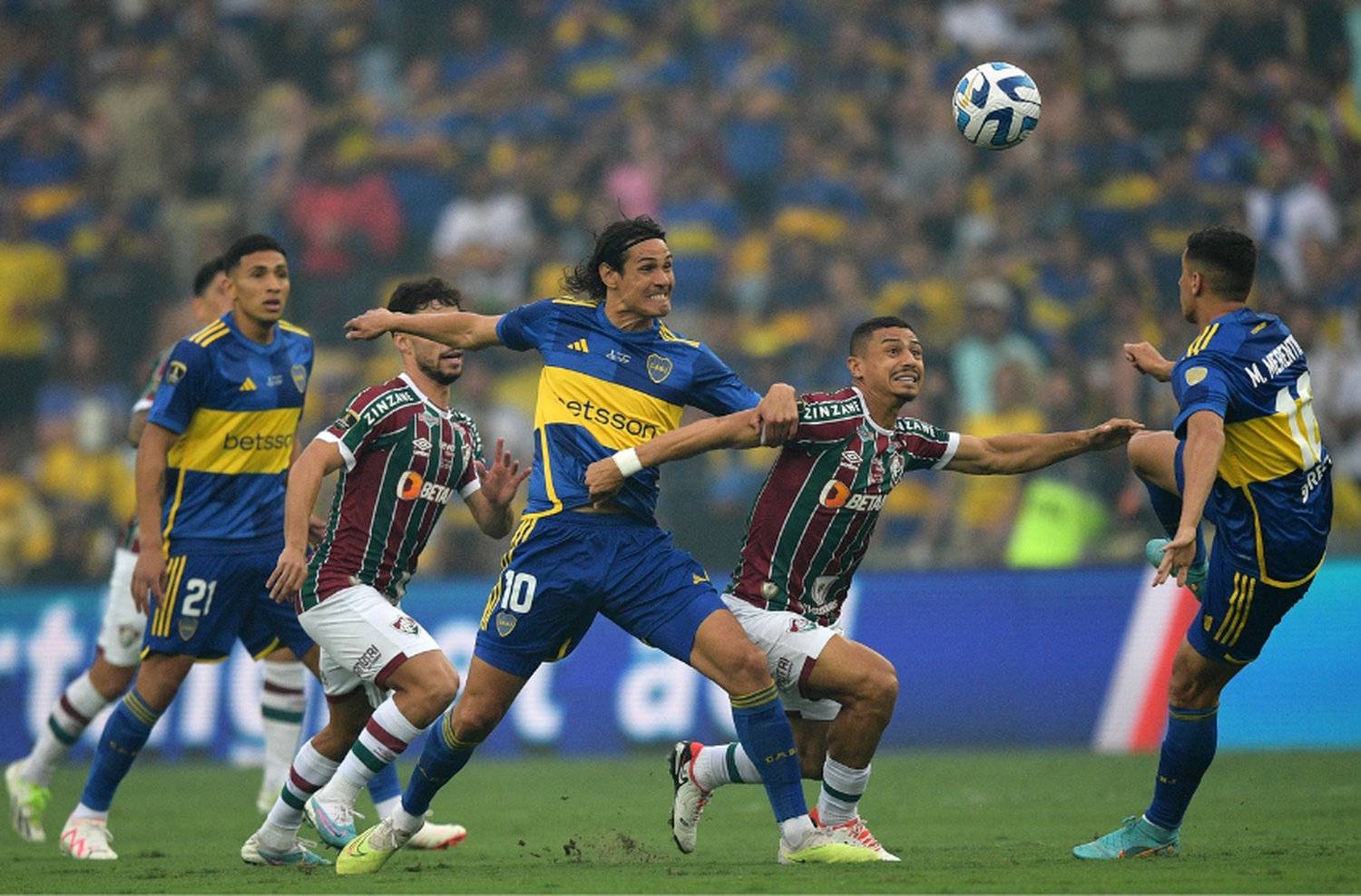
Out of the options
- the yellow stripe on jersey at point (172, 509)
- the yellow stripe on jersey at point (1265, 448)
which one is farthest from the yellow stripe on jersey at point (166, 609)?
the yellow stripe on jersey at point (1265, 448)

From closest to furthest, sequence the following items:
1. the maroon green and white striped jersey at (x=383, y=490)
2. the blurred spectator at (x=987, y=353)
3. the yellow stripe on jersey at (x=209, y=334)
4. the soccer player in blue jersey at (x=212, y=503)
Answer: the maroon green and white striped jersey at (x=383, y=490) < the soccer player in blue jersey at (x=212, y=503) < the yellow stripe on jersey at (x=209, y=334) < the blurred spectator at (x=987, y=353)

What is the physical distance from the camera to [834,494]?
700cm

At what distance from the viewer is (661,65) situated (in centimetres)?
1756

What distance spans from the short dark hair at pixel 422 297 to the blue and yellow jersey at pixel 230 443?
1.03 m

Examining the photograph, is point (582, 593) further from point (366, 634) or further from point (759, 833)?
point (759, 833)

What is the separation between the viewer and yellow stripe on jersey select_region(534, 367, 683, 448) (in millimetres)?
6625

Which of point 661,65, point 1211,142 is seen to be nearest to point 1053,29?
point 1211,142

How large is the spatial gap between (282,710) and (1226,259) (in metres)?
5.72

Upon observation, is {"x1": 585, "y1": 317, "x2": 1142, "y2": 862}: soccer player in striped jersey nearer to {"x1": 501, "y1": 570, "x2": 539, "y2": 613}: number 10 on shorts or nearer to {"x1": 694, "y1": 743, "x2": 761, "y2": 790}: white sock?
{"x1": 694, "y1": 743, "x2": 761, "y2": 790}: white sock

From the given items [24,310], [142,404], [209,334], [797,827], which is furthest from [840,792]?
[24,310]

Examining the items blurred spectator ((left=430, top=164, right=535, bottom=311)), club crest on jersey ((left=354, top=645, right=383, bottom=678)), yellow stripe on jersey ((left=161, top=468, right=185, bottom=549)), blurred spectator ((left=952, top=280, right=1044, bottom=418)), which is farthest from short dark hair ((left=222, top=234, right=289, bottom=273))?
blurred spectator ((left=430, top=164, right=535, bottom=311))

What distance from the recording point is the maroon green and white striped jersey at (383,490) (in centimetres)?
712

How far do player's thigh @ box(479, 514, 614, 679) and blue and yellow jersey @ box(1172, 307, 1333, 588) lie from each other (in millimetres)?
2512

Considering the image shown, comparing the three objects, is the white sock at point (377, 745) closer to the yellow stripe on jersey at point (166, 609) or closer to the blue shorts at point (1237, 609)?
the yellow stripe on jersey at point (166, 609)
